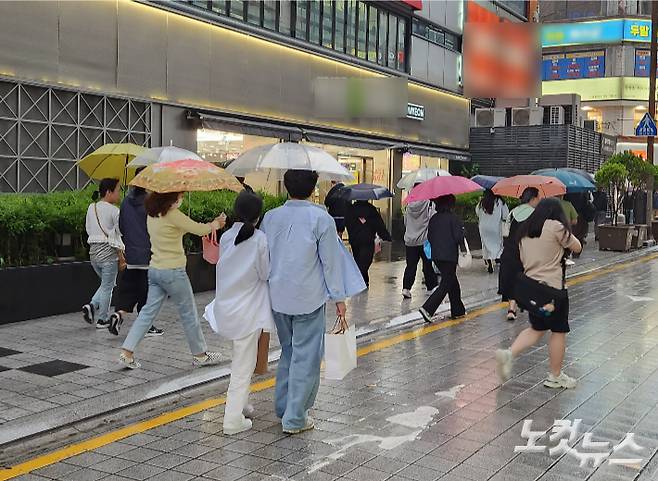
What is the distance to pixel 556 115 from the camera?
1181 inches

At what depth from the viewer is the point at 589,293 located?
43.5 ft

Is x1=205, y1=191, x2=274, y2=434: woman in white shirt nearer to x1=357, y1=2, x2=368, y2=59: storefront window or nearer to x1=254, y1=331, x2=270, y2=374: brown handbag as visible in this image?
x1=254, y1=331, x2=270, y2=374: brown handbag

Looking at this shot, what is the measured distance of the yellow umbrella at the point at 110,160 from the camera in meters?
10.2

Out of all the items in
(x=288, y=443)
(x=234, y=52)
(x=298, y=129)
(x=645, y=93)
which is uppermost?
(x=645, y=93)

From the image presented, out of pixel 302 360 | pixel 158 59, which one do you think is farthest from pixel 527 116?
pixel 302 360

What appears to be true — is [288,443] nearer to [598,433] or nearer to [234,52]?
[598,433]

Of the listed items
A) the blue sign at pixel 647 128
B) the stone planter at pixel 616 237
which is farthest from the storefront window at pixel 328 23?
the blue sign at pixel 647 128

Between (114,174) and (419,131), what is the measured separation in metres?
17.0

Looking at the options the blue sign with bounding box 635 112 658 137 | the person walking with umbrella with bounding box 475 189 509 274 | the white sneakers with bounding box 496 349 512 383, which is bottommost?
the white sneakers with bounding box 496 349 512 383

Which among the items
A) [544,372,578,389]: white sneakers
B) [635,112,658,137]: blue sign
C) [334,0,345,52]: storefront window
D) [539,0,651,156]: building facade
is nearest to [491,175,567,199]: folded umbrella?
[544,372,578,389]: white sneakers

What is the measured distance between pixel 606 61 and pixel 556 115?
79.9 ft

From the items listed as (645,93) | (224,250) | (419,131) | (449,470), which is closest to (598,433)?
(449,470)

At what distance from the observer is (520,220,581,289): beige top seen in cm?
667

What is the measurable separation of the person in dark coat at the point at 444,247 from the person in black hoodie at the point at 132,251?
3.52 metres
